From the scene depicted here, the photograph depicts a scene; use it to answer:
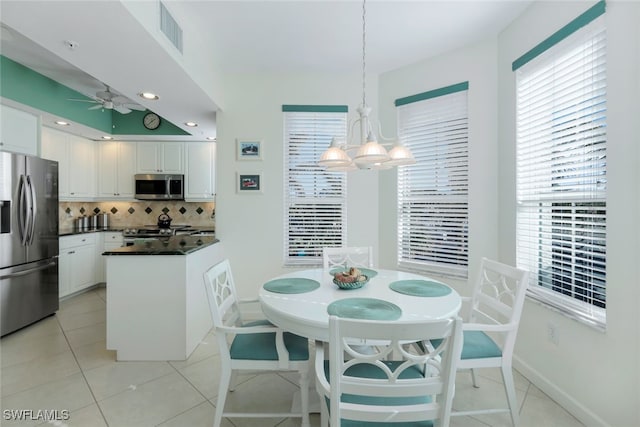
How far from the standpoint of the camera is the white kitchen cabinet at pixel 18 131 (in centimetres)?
290

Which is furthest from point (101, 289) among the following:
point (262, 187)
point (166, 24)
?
point (166, 24)

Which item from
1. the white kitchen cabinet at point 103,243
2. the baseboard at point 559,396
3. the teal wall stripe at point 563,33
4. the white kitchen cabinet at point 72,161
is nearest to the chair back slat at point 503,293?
the baseboard at point 559,396

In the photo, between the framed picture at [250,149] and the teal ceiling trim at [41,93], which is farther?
the framed picture at [250,149]

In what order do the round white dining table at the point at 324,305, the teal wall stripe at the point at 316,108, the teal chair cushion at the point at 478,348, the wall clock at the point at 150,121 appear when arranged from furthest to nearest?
the wall clock at the point at 150,121
the teal wall stripe at the point at 316,108
the teal chair cushion at the point at 478,348
the round white dining table at the point at 324,305

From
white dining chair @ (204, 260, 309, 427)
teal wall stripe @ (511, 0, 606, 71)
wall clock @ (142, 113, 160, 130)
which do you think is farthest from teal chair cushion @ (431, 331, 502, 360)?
wall clock @ (142, 113, 160, 130)

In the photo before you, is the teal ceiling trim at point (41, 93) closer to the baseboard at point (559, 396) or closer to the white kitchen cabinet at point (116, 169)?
the white kitchen cabinet at point (116, 169)

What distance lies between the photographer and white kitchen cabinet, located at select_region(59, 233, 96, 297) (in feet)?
12.2

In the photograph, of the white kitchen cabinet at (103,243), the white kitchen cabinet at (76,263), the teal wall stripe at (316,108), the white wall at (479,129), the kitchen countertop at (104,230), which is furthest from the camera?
the white kitchen cabinet at (103,243)

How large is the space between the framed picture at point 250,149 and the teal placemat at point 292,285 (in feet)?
5.46

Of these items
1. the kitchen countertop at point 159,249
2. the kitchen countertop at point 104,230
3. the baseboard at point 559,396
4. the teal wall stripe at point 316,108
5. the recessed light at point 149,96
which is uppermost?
the teal wall stripe at point 316,108

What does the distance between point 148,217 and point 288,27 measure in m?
4.01

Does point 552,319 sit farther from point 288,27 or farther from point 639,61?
point 288,27

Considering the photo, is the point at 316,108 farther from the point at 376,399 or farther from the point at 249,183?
the point at 376,399

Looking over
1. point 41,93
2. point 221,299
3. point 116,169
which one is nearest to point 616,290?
point 221,299
